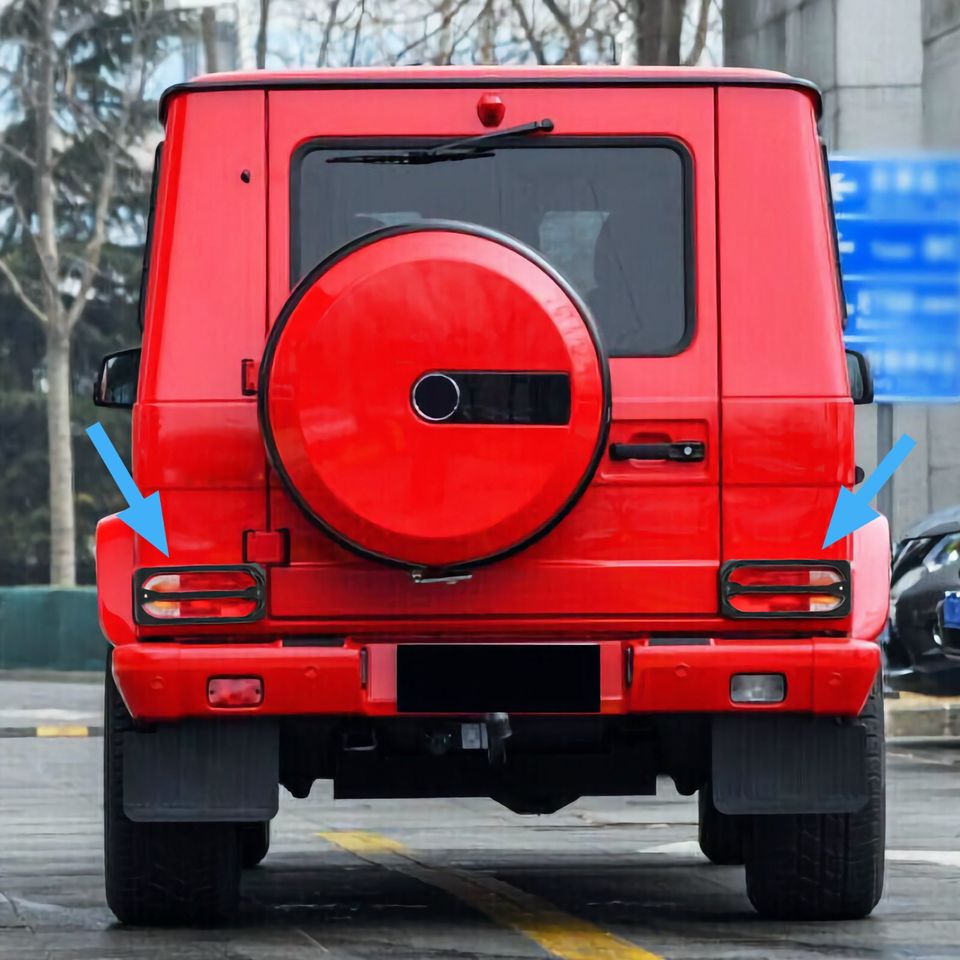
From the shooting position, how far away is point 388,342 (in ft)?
20.3

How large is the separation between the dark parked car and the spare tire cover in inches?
339

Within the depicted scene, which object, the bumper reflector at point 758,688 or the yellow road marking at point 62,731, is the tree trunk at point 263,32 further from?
the bumper reflector at point 758,688

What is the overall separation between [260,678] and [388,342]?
101cm

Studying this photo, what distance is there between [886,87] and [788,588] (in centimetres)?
1569

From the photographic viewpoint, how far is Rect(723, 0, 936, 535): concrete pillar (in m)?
21.4

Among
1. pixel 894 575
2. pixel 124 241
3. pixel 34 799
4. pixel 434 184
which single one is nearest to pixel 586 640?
pixel 434 184

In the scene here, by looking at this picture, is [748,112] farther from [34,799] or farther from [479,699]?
[34,799]

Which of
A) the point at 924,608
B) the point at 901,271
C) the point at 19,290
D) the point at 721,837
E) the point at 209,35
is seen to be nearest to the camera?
the point at 721,837

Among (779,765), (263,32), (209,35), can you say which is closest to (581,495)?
(779,765)

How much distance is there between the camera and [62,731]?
20344 mm

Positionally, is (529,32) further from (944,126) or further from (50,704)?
(50,704)

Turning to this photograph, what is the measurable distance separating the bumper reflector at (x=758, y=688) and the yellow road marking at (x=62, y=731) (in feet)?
47.0

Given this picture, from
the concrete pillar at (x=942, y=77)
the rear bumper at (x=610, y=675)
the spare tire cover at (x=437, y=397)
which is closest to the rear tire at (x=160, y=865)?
the rear bumper at (x=610, y=675)

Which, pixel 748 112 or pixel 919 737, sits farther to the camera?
pixel 919 737
